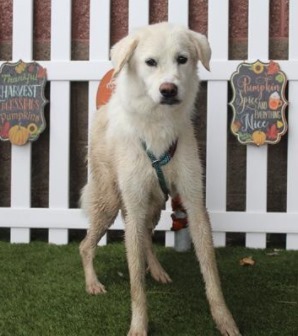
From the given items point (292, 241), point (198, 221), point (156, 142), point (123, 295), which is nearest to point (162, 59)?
point (156, 142)

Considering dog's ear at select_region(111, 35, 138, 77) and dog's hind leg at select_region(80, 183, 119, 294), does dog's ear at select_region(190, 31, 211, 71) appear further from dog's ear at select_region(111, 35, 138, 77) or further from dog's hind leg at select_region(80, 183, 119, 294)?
dog's hind leg at select_region(80, 183, 119, 294)

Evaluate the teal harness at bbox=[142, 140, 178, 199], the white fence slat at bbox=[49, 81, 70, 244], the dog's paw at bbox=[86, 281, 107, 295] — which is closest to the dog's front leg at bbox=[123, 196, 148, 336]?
the teal harness at bbox=[142, 140, 178, 199]

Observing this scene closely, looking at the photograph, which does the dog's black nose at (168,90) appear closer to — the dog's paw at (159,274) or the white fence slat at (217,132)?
the dog's paw at (159,274)

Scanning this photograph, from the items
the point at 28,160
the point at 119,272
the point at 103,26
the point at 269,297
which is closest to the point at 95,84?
the point at 103,26

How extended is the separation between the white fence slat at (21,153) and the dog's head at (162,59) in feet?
4.71

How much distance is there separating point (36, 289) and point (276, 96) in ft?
6.25

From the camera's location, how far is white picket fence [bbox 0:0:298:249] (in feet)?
12.2

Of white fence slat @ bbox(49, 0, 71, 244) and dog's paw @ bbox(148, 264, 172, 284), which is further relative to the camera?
white fence slat @ bbox(49, 0, 71, 244)

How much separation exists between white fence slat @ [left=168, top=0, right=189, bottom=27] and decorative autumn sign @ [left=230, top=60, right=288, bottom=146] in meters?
0.48

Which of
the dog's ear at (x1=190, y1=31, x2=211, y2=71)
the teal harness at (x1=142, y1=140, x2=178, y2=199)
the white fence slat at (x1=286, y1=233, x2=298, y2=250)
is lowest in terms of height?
the white fence slat at (x1=286, y1=233, x2=298, y2=250)

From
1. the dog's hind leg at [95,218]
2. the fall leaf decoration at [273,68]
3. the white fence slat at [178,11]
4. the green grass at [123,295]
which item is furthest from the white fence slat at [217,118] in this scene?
the dog's hind leg at [95,218]

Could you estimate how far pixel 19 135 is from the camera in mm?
3852

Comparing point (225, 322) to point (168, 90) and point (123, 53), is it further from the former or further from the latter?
point (123, 53)

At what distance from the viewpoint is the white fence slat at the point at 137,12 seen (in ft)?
12.3
